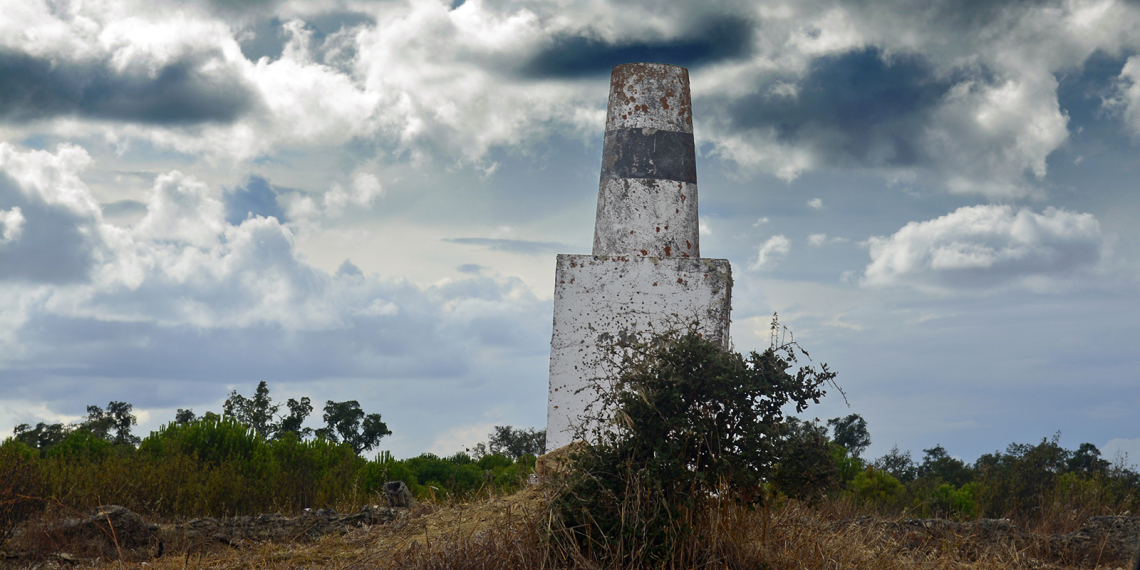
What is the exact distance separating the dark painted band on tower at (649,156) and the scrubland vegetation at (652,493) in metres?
2.45

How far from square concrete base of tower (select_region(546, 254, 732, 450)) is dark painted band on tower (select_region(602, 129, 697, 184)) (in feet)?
3.14

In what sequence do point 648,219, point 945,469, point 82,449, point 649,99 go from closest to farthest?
point 648,219 → point 649,99 → point 82,449 → point 945,469

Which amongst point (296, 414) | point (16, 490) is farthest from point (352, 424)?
point (16, 490)

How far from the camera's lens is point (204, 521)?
9.02 metres

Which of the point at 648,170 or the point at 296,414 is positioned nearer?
the point at 648,170

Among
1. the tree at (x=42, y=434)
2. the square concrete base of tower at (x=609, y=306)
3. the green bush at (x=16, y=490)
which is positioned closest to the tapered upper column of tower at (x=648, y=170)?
the square concrete base of tower at (x=609, y=306)

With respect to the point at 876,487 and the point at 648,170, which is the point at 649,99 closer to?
the point at 648,170

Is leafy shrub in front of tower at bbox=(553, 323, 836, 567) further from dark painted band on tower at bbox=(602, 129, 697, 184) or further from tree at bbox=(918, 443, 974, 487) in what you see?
tree at bbox=(918, 443, 974, 487)

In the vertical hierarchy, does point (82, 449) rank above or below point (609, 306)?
below

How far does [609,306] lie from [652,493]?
3.71 metres

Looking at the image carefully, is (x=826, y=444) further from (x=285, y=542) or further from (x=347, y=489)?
(x=347, y=489)

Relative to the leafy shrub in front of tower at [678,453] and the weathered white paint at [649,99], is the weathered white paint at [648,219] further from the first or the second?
the leafy shrub in front of tower at [678,453]

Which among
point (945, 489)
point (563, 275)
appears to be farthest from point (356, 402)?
point (945, 489)

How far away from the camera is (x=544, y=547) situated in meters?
5.53
